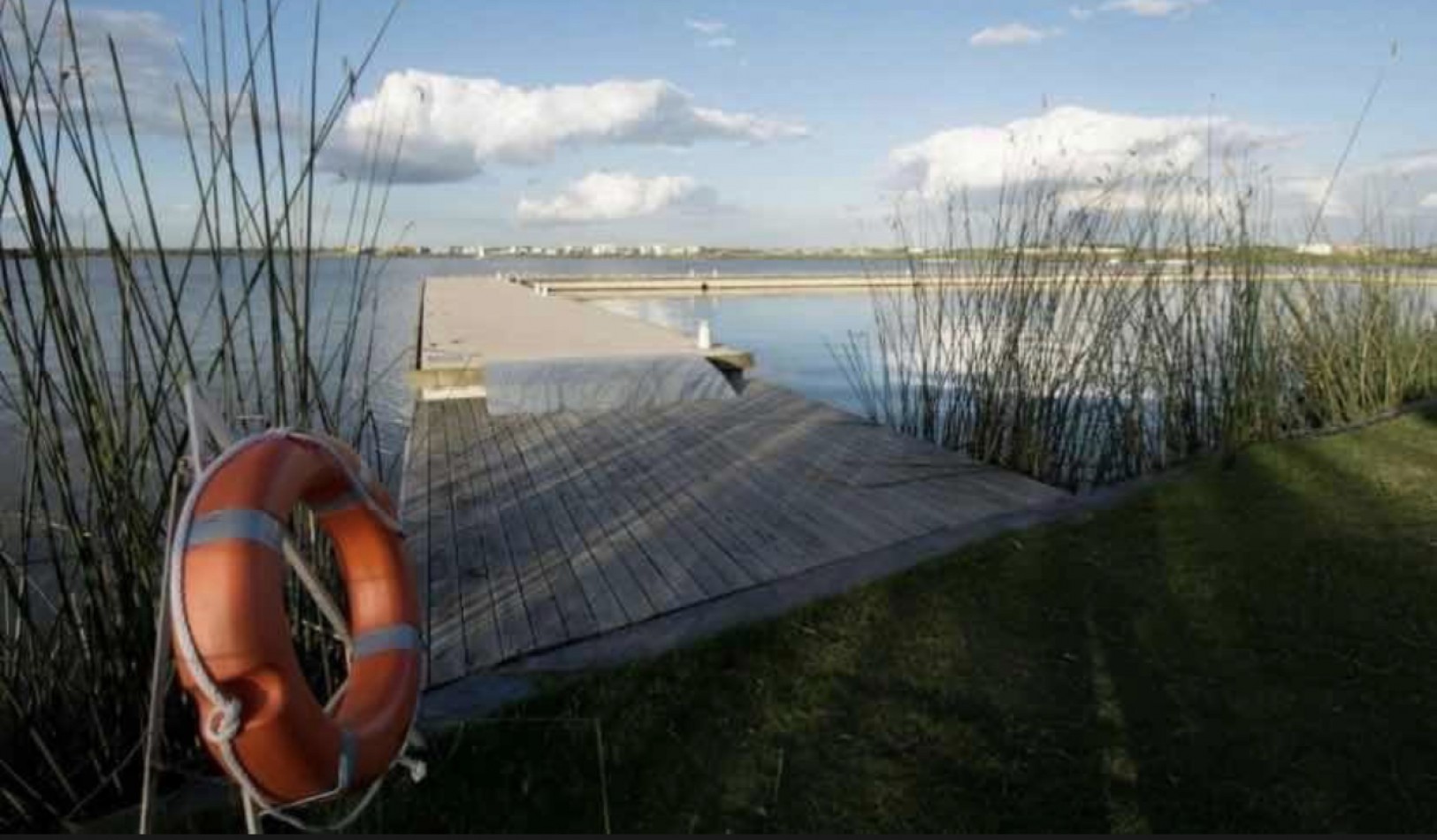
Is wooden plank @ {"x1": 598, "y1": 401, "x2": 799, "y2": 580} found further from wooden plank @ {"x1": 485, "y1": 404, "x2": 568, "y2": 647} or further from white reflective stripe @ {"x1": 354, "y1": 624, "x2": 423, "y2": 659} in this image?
white reflective stripe @ {"x1": 354, "y1": 624, "x2": 423, "y2": 659}

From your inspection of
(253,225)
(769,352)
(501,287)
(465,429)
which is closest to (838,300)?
(501,287)

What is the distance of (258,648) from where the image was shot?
140cm

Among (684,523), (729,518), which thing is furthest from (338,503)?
(729,518)

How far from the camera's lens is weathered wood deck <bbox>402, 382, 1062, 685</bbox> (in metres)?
2.88

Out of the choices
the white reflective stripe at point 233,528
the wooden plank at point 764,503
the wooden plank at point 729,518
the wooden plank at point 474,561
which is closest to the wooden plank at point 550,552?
the wooden plank at point 474,561

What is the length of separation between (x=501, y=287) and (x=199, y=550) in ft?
60.1

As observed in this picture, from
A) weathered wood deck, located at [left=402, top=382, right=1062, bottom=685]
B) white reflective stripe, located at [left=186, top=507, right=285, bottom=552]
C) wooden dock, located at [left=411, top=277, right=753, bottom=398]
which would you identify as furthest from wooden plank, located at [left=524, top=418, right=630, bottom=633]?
wooden dock, located at [left=411, top=277, right=753, bottom=398]

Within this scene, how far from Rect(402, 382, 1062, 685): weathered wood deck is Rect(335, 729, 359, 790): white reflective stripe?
0.85 meters

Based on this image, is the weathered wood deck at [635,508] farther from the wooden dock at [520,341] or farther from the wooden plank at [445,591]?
the wooden dock at [520,341]

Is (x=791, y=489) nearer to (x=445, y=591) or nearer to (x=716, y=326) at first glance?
(x=445, y=591)

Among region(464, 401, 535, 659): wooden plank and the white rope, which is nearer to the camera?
the white rope

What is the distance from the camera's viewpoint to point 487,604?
2.89m

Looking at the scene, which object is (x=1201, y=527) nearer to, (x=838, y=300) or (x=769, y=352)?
(x=769, y=352)

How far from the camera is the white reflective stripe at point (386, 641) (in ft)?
5.84
